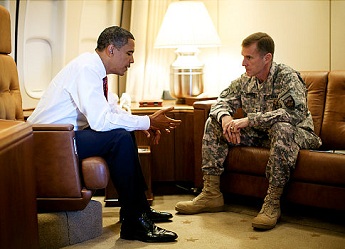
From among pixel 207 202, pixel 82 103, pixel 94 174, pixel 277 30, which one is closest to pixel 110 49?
pixel 82 103

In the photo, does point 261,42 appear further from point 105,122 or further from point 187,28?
point 105,122

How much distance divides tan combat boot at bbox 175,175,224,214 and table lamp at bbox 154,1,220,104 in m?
0.86

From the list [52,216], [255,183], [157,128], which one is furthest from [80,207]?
[255,183]

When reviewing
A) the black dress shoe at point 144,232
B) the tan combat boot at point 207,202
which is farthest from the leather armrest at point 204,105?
the black dress shoe at point 144,232

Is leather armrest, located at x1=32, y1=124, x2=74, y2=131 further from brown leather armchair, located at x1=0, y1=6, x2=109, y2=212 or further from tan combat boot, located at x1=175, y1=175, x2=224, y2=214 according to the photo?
tan combat boot, located at x1=175, y1=175, x2=224, y2=214

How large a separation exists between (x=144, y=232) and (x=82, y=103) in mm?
683

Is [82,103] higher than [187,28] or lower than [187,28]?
lower

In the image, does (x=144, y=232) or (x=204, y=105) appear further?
(x=204, y=105)

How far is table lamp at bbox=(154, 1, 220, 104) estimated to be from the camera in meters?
3.84

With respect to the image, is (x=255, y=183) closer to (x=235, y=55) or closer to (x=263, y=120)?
(x=263, y=120)

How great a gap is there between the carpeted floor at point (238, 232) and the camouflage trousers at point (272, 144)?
0.25 metres

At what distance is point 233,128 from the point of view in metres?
3.06

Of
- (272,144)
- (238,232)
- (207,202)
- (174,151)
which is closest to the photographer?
(238,232)

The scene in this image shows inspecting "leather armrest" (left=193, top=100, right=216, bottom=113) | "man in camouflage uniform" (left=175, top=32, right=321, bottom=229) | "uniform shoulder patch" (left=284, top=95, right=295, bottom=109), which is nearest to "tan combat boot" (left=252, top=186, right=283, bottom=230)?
"man in camouflage uniform" (left=175, top=32, right=321, bottom=229)
